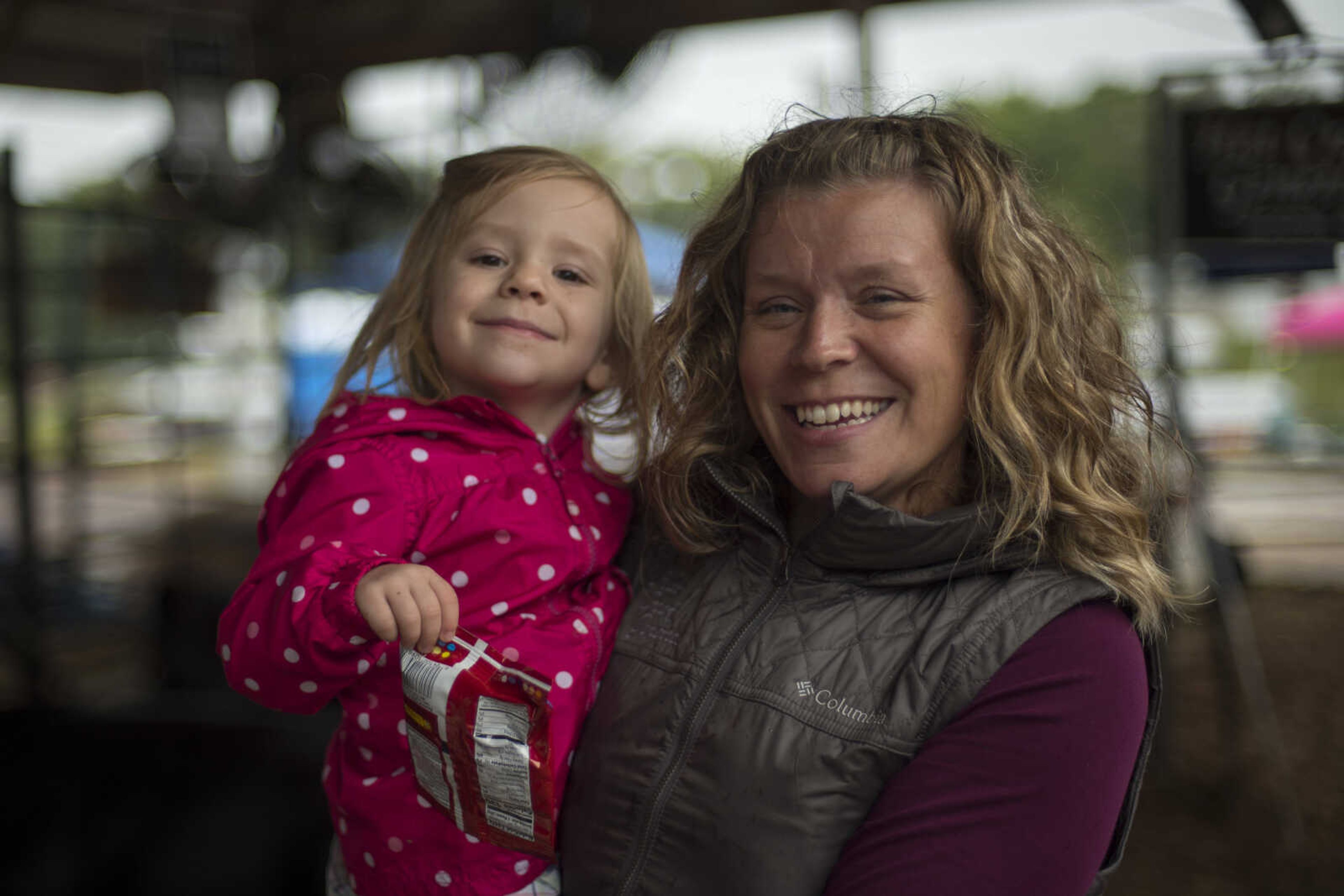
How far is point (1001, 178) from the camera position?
1.18 meters

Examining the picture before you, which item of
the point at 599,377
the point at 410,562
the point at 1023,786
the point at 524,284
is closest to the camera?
the point at 1023,786

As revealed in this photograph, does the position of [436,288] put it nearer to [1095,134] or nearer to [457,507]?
[457,507]

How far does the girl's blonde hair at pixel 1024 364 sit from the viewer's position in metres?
1.10

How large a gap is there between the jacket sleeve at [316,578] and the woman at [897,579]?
30 cm

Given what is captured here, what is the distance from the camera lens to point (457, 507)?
1.33m

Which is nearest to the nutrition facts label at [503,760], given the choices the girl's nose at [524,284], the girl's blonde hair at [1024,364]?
the girl's blonde hair at [1024,364]

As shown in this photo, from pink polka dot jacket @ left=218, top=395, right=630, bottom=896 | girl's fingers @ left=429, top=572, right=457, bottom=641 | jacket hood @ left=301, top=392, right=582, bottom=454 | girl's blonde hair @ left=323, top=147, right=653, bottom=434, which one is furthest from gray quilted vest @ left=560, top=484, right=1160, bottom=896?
girl's blonde hair @ left=323, top=147, right=653, bottom=434

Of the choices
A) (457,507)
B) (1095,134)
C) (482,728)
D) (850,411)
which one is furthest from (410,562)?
(1095,134)

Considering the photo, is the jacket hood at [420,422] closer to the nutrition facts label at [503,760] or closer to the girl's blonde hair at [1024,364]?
the girl's blonde hair at [1024,364]

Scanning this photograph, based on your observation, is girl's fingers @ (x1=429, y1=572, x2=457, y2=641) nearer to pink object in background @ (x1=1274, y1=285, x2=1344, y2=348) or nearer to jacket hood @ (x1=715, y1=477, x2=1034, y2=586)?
jacket hood @ (x1=715, y1=477, x2=1034, y2=586)

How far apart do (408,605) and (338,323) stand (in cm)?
411

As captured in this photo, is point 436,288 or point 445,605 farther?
point 436,288

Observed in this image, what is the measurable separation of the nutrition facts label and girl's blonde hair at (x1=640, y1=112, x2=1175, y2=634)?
31 cm

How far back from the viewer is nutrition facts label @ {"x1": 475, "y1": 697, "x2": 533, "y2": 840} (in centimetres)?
111
